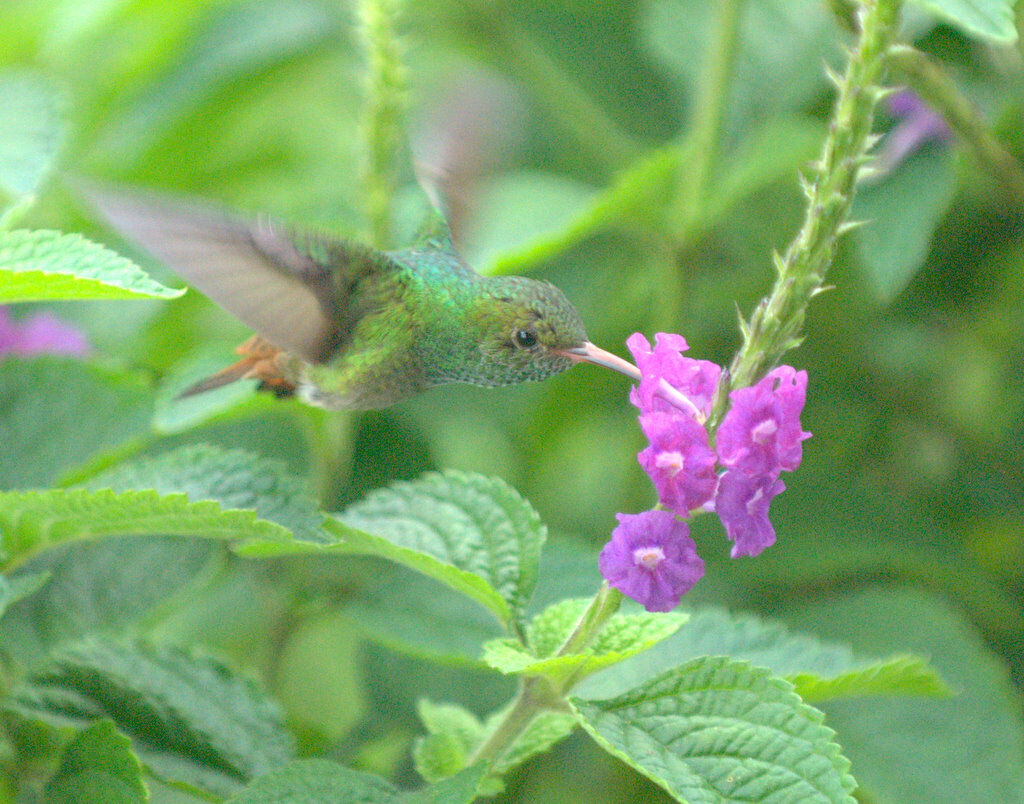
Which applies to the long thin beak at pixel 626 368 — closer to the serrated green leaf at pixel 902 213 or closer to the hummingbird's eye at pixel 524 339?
the hummingbird's eye at pixel 524 339

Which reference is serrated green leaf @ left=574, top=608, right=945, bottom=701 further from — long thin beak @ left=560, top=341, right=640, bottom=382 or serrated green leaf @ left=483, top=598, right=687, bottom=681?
long thin beak @ left=560, top=341, right=640, bottom=382

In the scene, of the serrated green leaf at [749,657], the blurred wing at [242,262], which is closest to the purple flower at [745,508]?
the serrated green leaf at [749,657]

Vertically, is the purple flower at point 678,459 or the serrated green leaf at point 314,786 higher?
the purple flower at point 678,459

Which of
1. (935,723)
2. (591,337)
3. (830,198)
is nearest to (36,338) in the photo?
(591,337)

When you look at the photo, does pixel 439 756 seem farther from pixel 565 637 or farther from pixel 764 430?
pixel 764 430

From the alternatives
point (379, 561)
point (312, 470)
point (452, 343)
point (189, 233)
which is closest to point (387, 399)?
point (452, 343)

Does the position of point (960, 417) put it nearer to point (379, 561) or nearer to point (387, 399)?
point (379, 561)
